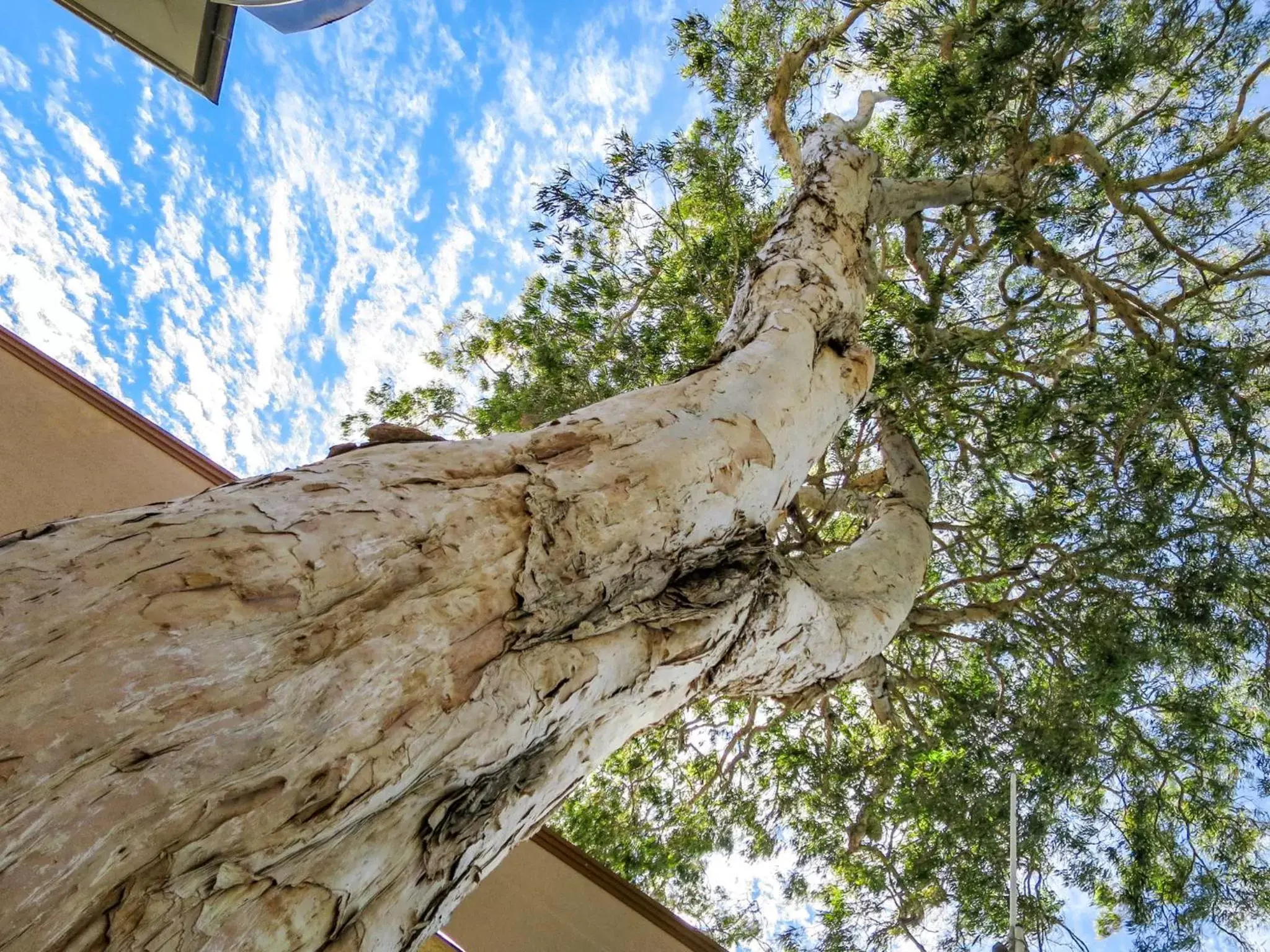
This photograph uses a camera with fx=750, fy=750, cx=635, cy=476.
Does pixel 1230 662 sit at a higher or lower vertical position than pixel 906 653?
higher

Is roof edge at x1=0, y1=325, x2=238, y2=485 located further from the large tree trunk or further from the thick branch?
the thick branch

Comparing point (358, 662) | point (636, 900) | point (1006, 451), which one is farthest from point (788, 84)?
point (358, 662)

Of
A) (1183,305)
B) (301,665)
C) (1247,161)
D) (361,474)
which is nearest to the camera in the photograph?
(301,665)

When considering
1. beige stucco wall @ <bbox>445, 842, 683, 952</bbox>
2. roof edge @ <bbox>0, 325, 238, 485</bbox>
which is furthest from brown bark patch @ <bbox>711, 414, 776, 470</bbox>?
roof edge @ <bbox>0, 325, 238, 485</bbox>

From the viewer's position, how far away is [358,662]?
111 centimetres

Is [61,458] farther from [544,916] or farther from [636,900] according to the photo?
[636,900]

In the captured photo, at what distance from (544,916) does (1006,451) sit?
427 centimetres

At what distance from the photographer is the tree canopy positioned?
464 cm

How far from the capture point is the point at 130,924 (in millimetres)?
798

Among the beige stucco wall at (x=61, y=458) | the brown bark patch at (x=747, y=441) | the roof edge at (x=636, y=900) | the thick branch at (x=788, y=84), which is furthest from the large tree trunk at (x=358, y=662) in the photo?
the thick branch at (x=788, y=84)

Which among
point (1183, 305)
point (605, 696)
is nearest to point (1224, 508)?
point (1183, 305)

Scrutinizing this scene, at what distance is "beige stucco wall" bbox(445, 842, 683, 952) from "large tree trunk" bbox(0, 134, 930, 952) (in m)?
2.33

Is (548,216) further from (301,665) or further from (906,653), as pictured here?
(301,665)

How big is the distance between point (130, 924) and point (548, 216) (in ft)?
18.1
